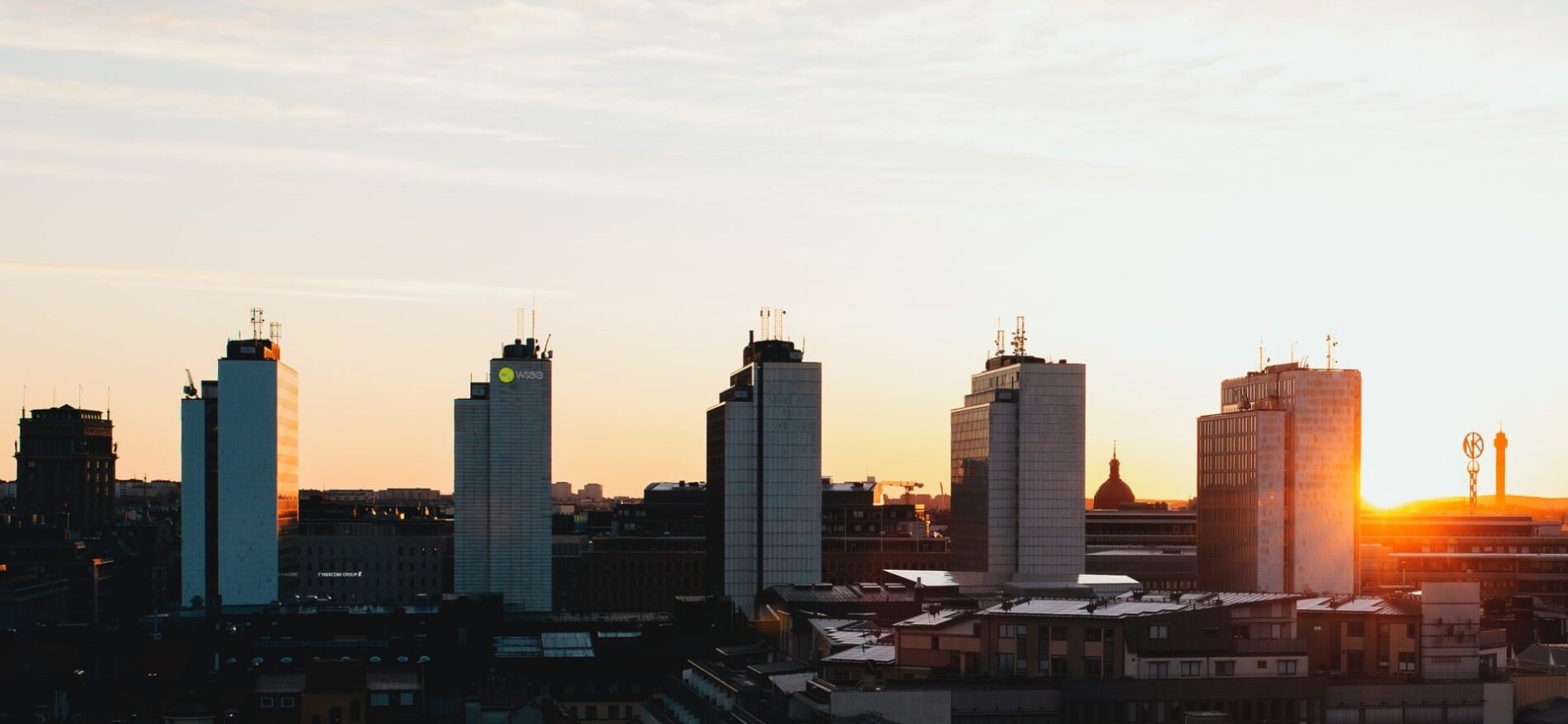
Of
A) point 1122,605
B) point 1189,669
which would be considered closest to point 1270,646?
point 1189,669

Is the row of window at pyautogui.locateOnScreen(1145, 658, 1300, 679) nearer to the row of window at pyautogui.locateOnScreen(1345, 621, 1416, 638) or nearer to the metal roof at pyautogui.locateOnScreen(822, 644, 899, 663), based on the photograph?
the row of window at pyautogui.locateOnScreen(1345, 621, 1416, 638)

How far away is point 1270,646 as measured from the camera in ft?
486

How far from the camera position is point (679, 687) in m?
188

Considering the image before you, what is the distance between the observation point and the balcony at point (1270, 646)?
14750cm

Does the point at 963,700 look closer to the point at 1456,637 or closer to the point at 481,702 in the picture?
the point at 1456,637

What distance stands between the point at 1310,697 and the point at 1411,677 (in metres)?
11.9

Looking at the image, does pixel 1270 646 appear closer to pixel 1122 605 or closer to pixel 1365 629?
pixel 1122 605

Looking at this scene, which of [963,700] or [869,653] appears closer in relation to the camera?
[963,700]

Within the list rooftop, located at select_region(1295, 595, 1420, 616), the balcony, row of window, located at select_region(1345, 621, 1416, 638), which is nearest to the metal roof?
the balcony

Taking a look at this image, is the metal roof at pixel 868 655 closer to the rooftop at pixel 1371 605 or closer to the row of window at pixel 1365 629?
the rooftop at pixel 1371 605

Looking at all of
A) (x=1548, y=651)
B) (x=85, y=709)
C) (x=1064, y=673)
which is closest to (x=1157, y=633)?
(x=1064, y=673)

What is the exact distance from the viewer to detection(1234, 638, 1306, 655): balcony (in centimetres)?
14750

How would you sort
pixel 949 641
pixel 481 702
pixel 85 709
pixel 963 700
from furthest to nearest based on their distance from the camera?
1. pixel 481 702
2. pixel 85 709
3. pixel 949 641
4. pixel 963 700

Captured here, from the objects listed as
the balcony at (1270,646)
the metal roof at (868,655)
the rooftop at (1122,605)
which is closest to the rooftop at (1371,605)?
the rooftop at (1122,605)
